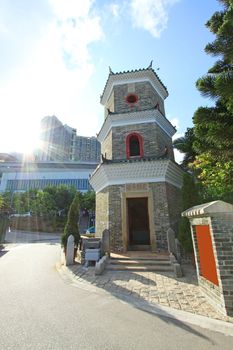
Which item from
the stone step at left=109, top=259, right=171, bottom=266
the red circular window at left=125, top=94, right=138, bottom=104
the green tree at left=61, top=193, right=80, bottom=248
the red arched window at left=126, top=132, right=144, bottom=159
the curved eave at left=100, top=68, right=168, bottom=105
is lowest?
the stone step at left=109, top=259, right=171, bottom=266

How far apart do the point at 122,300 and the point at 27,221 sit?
3989 centimetres

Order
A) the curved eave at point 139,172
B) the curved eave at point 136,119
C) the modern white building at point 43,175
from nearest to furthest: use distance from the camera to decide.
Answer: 1. the curved eave at point 139,172
2. the curved eave at point 136,119
3. the modern white building at point 43,175

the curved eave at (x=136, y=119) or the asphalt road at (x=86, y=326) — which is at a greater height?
the curved eave at (x=136, y=119)

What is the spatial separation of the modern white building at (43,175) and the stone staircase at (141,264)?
5429 centimetres

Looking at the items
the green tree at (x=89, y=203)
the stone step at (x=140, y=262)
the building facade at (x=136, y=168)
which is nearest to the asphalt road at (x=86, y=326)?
the stone step at (x=140, y=262)

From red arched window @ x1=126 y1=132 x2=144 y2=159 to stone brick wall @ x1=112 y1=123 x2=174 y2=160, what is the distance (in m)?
0.18

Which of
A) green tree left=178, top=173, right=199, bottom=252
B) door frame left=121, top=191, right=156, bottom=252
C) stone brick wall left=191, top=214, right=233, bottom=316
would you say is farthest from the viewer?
door frame left=121, top=191, right=156, bottom=252

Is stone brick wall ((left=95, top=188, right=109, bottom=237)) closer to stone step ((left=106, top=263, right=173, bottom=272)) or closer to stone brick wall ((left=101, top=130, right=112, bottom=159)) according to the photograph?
stone brick wall ((left=101, top=130, right=112, bottom=159))

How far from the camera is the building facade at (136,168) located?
416 inches

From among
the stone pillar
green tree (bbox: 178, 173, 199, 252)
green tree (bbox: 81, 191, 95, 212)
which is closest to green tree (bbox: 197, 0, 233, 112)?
the stone pillar

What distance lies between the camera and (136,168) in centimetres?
1088

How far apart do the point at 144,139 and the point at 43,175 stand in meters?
59.3

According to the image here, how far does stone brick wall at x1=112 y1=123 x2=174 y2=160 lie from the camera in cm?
1181

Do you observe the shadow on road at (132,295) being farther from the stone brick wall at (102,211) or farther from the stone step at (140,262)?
the stone brick wall at (102,211)
